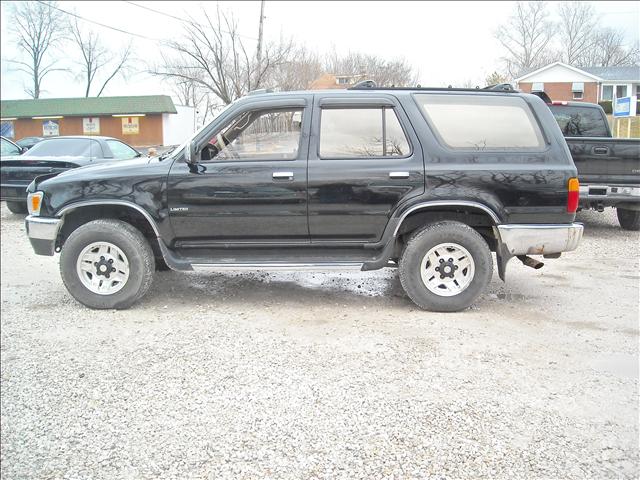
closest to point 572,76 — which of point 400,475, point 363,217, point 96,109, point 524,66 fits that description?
point 524,66

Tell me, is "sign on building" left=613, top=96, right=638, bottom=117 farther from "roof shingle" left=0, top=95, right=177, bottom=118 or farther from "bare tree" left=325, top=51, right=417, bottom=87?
"roof shingle" left=0, top=95, right=177, bottom=118

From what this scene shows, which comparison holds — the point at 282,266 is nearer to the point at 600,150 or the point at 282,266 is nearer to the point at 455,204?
the point at 455,204

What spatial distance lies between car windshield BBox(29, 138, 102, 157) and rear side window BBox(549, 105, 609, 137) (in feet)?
26.5

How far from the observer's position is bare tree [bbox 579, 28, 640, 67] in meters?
3.98

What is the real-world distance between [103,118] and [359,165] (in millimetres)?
37191

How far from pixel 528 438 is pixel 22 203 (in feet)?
33.8

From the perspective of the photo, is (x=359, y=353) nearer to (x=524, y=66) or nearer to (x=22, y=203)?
(x=524, y=66)

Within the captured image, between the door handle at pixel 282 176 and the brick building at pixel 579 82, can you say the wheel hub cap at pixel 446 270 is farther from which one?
the brick building at pixel 579 82

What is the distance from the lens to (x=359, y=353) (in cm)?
391

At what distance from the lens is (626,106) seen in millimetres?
5414

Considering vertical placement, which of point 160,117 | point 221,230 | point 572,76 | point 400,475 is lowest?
point 400,475

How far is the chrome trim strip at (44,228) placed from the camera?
4.91 metres

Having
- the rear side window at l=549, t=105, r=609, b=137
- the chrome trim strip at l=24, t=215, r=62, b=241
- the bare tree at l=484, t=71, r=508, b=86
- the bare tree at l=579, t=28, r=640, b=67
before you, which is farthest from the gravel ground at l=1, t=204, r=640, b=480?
the rear side window at l=549, t=105, r=609, b=137

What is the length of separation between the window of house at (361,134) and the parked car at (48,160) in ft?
19.8
